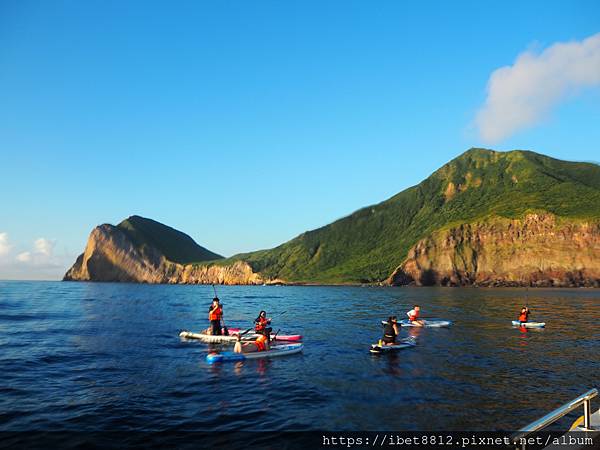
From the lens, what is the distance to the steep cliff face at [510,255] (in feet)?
494

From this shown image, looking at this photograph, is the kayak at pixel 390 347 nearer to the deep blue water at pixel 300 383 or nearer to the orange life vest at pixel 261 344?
the deep blue water at pixel 300 383

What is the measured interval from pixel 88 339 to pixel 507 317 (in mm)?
48309

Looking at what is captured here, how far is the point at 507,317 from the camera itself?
53031mm

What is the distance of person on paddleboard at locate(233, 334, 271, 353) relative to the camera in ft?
92.2

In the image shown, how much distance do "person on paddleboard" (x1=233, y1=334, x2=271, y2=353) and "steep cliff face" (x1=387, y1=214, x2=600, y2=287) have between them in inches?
6051

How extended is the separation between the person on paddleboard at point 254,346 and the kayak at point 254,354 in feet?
0.95

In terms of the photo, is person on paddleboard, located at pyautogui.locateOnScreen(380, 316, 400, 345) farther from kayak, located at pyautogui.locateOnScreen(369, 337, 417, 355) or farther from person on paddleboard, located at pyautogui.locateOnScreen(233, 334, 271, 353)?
person on paddleboard, located at pyautogui.locateOnScreen(233, 334, 271, 353)

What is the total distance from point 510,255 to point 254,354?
6413 inches

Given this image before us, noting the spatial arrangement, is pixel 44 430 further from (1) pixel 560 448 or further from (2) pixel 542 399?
(2) pixel 542 399

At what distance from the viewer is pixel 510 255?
543ft

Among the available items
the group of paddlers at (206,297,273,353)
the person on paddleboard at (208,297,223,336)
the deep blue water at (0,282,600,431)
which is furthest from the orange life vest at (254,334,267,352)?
the person on paddleboard at (208,297,223,336)

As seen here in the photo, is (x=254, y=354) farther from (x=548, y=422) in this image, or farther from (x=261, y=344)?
(x=548, y=422)

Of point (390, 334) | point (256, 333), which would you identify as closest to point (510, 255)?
point (390, 334)

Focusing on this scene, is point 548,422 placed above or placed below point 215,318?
above
